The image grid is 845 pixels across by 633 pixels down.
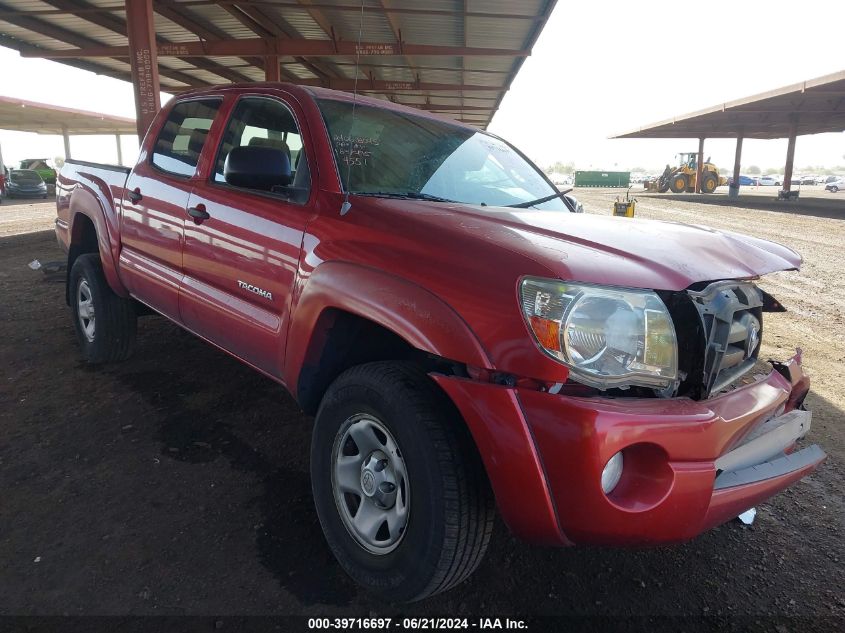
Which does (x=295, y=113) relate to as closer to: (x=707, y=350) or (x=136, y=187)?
(x=136, y=187)

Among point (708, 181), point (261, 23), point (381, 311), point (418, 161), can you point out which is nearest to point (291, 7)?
point (261, 23)

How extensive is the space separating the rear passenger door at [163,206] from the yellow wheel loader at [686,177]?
131 ft

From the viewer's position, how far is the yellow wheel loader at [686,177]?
38.4 m

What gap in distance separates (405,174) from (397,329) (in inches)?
42.3

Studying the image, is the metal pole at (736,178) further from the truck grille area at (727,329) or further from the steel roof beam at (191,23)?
the truck grille area at (727,329)

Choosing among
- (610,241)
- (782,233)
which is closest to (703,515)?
(610,241)

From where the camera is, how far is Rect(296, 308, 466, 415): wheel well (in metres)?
2.26

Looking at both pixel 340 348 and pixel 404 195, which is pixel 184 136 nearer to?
pixel 404 195

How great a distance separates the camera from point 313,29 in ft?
41.3

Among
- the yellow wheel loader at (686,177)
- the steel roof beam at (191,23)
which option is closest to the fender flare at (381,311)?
the steel roof beam at (191,23)

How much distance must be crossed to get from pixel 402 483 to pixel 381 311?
594 mm

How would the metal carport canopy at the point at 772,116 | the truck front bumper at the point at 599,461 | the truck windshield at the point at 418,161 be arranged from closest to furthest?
the truck front bumper at the point at 599,461
the truck windshield at the point at 418,161
the metal carport canopy at the point at 772,116

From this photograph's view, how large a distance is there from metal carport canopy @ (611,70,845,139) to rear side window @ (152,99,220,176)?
21326 millimetres

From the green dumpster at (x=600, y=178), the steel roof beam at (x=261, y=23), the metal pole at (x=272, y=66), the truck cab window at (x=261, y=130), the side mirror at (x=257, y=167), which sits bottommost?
the side mirror at (x=257, y=167)
